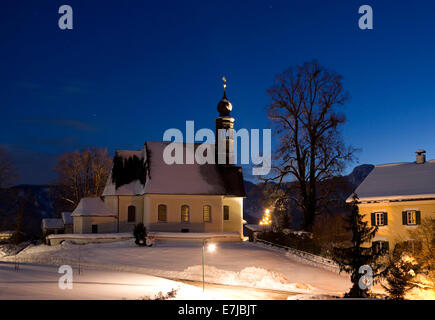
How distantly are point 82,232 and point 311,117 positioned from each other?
21.4 m

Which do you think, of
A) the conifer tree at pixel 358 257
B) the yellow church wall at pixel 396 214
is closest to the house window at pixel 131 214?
the yellow church wall at pixel 396 214

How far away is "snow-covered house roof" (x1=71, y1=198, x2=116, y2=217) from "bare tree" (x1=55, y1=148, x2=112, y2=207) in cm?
1016

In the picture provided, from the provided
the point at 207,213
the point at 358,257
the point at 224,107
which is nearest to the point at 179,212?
the point at 207,213

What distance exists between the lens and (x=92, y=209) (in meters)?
42.2

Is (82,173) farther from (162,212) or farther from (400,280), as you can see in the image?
(400,280)

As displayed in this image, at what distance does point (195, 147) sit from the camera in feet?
156

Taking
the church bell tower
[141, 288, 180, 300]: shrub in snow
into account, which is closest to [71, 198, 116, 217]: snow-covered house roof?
the church bell tower

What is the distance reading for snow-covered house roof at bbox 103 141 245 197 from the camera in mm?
43094

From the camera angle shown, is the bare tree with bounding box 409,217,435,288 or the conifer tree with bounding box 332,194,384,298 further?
the bare tree with bounding box 409,217,435,288

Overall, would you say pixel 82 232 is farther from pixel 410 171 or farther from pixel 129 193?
pixel 410 171

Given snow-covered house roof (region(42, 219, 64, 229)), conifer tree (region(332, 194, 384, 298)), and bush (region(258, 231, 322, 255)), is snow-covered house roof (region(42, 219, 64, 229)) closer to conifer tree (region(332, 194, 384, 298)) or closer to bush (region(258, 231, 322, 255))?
bush (region(258, 231, 322, 255))

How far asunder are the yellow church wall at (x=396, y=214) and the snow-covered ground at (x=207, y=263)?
18.8ft

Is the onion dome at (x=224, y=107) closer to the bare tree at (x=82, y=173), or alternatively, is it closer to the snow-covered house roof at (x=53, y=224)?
the bare tree at (x=82, y=173)
